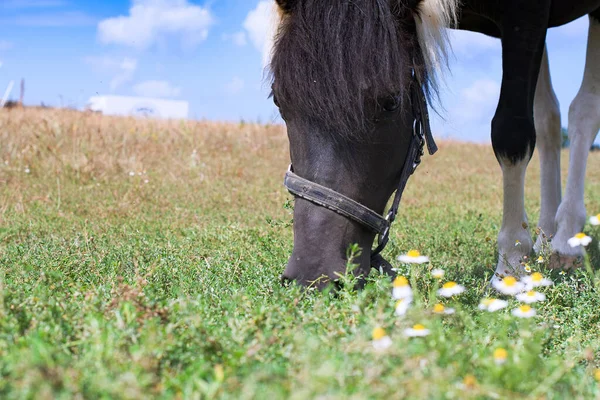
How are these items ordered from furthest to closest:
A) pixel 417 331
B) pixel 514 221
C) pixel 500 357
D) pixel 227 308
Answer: pixel 514 221
pixel 227 308
pixel 417 331
pixel 500 357

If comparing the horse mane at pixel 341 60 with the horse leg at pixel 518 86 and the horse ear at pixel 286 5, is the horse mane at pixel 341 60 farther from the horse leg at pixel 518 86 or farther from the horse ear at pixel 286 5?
the horse leg at pixel 518 86

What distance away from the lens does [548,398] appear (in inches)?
57.1

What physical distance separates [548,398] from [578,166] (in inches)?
132

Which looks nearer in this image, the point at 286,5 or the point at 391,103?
the point at 391,103

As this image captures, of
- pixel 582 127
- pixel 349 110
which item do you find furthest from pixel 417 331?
pixel 582 127

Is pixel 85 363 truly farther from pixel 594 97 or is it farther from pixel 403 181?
pixel 594 97

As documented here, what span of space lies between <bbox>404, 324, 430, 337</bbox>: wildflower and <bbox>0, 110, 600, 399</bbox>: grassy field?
0.06 feet

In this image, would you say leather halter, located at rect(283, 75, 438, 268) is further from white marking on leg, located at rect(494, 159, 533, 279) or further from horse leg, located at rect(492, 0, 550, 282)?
white marking on leg, located at rect(494, 159, 533, 279)

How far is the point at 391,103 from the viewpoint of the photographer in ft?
8.55

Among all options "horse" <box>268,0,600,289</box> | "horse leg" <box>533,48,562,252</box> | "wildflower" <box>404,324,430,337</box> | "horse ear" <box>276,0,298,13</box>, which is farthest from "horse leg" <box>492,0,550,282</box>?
"wildflower" <box>404,324,430,337</box>

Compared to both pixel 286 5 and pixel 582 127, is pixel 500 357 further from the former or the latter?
pixel 582 127

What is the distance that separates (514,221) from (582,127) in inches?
53.0

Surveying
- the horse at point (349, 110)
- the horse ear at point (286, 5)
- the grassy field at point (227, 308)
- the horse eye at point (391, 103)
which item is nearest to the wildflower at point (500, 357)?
the grassy field at point (227, 308)

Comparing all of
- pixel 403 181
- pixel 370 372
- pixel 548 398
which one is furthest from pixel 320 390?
pixel 403 181
